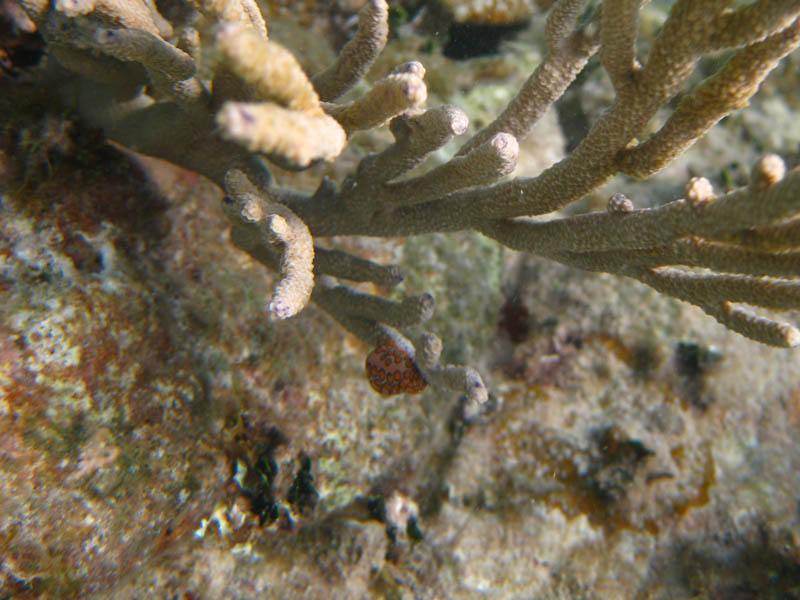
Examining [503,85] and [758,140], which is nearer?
[503,85]

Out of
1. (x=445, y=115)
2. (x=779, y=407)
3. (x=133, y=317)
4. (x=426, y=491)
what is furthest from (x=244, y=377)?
(x=779, y=407)

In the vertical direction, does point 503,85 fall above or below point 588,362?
above

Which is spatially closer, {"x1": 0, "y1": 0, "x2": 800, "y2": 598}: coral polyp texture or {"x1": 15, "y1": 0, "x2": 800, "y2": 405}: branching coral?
{"x1": 15, "y1": 0, "x2": 800, "y2": 405}: branching coral

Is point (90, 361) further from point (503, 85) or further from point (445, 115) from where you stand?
point (503, 85)

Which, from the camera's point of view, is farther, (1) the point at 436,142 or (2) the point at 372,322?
(2) the point at 372,322

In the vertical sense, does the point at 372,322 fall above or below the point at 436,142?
below

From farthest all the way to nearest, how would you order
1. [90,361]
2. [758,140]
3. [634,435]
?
1. [758,140]
2. [634,435]
3. [90,361]

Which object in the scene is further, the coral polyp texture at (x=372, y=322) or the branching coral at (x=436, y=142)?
the coral polyp texture at (x=372, y=322)

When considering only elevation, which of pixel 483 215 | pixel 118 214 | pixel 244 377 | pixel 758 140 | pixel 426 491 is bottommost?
pixel 426 491
